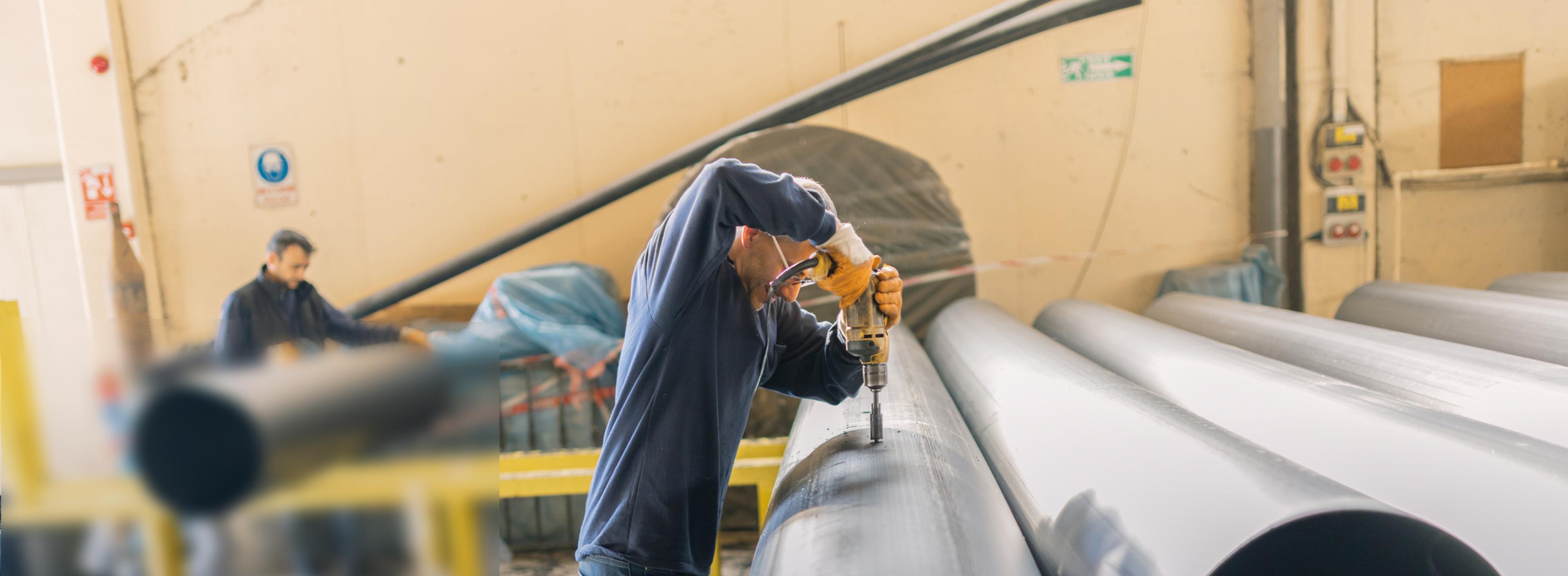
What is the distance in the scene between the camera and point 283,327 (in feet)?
1.79

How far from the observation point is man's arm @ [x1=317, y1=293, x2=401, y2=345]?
24.9 inches

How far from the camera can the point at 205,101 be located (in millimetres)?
3494

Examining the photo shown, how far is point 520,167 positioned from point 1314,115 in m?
3.50

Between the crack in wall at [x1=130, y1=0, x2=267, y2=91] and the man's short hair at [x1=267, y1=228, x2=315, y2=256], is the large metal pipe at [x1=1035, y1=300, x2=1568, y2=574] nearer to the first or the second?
the man's short hair at [x1=267, y1=228, x2=315, y2=256]

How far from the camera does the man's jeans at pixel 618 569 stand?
1.25m

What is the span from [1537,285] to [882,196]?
234cm

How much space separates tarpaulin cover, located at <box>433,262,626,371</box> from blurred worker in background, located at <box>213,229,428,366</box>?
1766 mm

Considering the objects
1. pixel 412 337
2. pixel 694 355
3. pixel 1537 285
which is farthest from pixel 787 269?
pixel 1537 285

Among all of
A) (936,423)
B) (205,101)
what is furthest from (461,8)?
(936,423)

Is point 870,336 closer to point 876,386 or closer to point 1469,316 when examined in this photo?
point 876,386

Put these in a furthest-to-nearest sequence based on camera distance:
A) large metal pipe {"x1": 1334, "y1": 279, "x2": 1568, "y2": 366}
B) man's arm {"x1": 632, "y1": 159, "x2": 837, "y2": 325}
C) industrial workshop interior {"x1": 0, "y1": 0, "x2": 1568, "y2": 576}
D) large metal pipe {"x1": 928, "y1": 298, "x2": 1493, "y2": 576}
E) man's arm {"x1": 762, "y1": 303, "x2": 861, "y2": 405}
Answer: large metal pipe {"x1": 1334, "y1": 279, "x2": 1568, "y2": 366} → man's arm {"x1": 762, "y1": 303, "x2": 861, "y2": 405} → man's arm {"x1": 632, "y1": 159, "x2": 837, "y2": 325} → industrial workshop interior {"x1": 0, "y1": 0, "x2": 1568, "y2": 576} → large metal pipe {"x1": 928, "y1": 298, "x2": 1493, "y2": 576}

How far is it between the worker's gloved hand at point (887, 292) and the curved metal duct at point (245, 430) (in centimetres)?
105

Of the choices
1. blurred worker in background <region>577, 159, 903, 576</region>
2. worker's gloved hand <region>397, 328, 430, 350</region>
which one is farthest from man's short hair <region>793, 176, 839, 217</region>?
worker's gloved hand <region>397, 328, 430, 350</region>

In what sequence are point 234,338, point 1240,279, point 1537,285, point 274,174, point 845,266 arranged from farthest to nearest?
1. point 274,174
2. point 1240,279
3. point 1537,285
4. point 845,266
5. point 234,338
